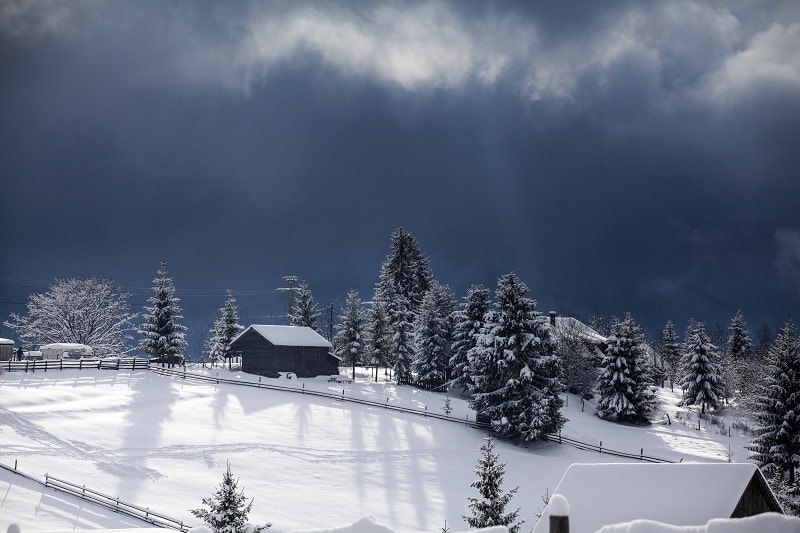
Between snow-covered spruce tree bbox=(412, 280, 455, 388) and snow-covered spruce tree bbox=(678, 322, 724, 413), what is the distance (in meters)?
26.7

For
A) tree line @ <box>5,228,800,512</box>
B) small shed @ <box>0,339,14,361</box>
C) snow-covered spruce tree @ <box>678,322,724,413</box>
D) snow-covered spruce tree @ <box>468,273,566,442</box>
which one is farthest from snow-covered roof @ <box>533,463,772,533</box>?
small shed @ <box>0,339,14,361</box>

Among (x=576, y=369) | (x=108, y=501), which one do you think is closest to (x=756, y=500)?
(x=108, y=501)

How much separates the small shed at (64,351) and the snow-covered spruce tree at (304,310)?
2851 centimetres

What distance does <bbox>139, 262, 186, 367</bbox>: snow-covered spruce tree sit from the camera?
62.7 metres

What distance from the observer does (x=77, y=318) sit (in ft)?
234

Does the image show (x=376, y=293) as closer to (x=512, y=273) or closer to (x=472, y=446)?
(x=512, y=273)

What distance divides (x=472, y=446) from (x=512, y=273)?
1488 centimetres

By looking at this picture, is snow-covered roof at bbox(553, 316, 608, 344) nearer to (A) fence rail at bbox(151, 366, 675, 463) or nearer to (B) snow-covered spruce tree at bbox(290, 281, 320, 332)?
(A) fence rail at bbox(151, 366, 675, 463)

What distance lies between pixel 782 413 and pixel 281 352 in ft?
153

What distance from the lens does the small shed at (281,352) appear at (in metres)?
64.2

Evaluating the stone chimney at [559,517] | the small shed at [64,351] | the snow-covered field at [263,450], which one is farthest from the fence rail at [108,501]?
the small shed at [64,351]

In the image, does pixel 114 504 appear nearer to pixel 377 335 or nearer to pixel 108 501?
pixel 108 501

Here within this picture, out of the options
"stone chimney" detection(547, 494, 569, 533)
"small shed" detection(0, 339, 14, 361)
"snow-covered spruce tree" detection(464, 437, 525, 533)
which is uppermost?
"stone chimney" detection(547, 494, 569, 533)

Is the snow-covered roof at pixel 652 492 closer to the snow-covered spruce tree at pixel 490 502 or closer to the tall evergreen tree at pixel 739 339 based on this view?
the snow-covered spruce tree at pixel 490 502
